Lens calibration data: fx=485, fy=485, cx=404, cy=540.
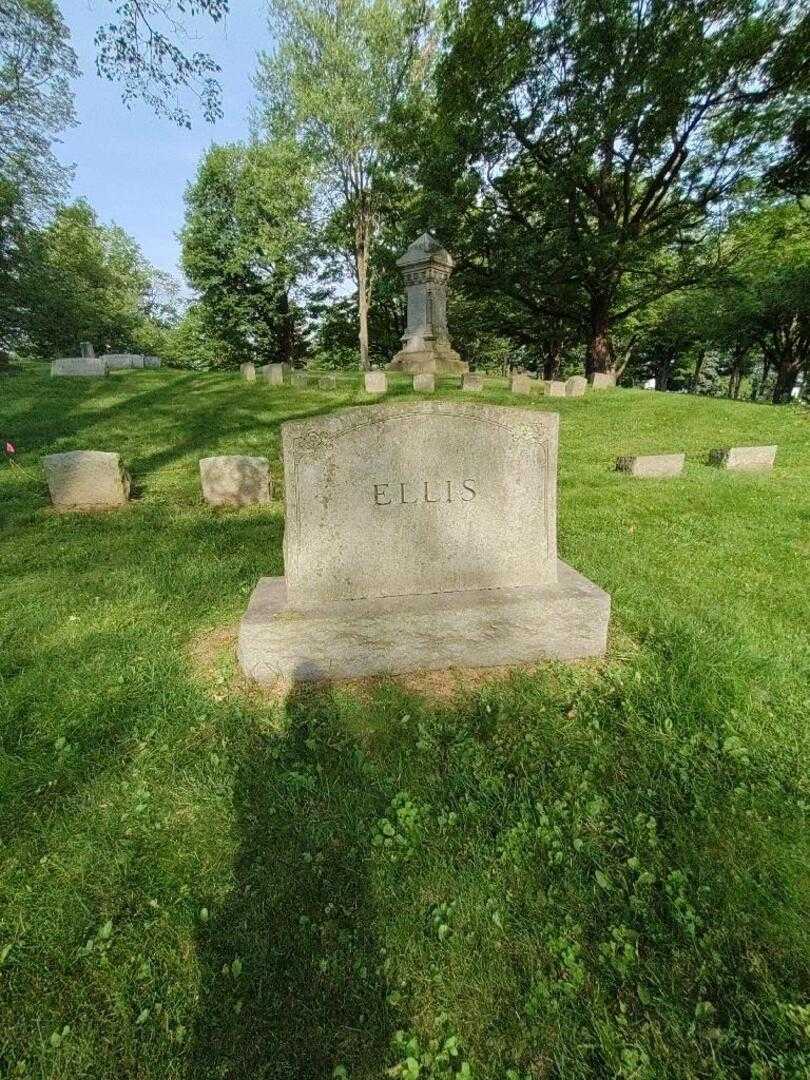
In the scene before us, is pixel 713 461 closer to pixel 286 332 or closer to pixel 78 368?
pixel 78 368

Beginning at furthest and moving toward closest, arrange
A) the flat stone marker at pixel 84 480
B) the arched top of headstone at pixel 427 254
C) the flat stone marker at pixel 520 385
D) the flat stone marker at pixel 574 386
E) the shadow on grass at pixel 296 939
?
1. the arched top of headstone at pixel 427 254
2. the flat stone marker at pixel 574 386
3. the flat stone marker at pixel 520 385
4. the flat stone marker at pixel 84 480
5. the shadow on grass at pixel 296 939

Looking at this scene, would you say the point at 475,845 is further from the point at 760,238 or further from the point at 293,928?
the point at 760,238

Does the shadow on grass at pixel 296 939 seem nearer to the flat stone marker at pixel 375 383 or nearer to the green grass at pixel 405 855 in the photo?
the green grass at pixel 405 855

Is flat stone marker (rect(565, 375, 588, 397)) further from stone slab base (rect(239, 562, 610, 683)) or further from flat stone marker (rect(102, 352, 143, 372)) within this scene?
flat stone marker (rect(102, 352, 143, 372))

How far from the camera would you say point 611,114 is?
15125 millimetres

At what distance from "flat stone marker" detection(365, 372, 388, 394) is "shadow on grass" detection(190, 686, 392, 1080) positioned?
12.9 metres

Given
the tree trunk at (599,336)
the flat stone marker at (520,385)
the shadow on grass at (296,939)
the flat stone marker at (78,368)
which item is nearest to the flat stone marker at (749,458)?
the flat stone marker at (520,385)

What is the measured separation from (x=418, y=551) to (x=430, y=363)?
592 inches

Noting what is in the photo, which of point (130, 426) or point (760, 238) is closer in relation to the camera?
point (130, 426)

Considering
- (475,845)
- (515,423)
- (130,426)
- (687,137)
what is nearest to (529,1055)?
(475,845)

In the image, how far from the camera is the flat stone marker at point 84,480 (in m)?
6.19

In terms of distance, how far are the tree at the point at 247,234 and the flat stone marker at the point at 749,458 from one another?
26.4 metres

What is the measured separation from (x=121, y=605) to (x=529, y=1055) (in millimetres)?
3660

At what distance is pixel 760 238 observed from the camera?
20.0 meters
